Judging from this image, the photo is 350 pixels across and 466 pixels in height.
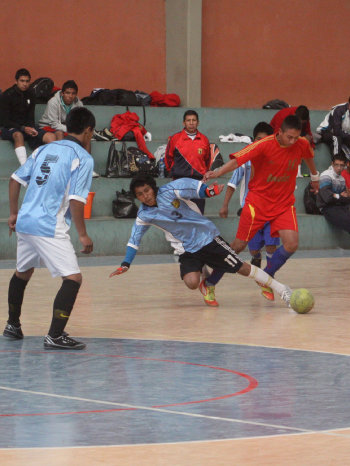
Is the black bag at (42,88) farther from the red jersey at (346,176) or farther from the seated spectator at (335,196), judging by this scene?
the red jersey at (346,176)

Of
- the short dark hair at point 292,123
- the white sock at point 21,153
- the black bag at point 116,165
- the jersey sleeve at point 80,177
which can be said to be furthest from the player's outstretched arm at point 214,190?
the black bag at point 116,165

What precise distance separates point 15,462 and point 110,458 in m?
0.36

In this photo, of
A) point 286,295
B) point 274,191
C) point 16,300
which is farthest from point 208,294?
point 16,300

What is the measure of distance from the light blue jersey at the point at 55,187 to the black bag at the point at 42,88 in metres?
7.97

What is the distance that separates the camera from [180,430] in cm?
438

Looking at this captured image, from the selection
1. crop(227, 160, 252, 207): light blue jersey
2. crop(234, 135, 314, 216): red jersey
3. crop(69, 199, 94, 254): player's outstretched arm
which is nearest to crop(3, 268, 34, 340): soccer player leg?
crop(69, 199, 94, 254): player's outstretched arm

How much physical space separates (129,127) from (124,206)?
1537mm

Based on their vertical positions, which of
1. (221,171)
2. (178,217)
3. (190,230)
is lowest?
(190,230)

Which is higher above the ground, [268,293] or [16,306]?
[16,306]

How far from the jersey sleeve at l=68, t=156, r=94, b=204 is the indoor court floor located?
99 cm

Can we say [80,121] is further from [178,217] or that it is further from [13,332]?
[178,217]

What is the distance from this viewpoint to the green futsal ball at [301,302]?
7.92m

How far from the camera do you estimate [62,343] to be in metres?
6.44

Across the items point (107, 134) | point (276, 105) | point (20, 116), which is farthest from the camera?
point (276, 105)
